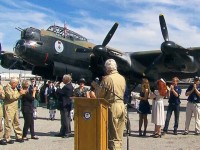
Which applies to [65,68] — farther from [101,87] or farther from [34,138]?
[101,87]

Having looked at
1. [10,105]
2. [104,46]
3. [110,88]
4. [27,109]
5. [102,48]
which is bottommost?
[27,109]

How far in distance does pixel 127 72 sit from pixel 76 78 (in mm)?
3498

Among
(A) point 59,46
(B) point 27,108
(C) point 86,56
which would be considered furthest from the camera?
(C) point 86,56

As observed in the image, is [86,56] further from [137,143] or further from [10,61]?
[137,143]

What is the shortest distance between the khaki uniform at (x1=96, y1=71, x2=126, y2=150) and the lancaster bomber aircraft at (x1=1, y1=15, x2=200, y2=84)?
44.0 ft

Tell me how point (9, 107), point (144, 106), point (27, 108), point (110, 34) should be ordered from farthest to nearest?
point (110, 34)
point (144, 106)
point (27, 108)
point (9, 107)

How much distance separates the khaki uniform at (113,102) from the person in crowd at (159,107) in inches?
178

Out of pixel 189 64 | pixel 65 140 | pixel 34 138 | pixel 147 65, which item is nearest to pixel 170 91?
pixel 65 140

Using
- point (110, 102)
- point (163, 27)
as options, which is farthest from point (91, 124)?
point (163, 27)

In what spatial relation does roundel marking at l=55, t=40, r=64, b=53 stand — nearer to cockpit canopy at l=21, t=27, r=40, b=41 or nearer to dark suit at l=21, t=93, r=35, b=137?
cockpit canopy at l=21, t=27, r=40, b=41

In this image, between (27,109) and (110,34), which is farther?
(110,34)

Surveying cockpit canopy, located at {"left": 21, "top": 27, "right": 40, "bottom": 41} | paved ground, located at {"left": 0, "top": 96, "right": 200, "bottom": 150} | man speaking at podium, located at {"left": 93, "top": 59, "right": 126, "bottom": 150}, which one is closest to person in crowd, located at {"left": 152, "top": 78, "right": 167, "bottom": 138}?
paved ground, located at {"left": 0, "top": 96, "right": 200, "bottom": 150}

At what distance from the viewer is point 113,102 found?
22.3 feet

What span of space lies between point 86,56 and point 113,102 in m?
16.4
